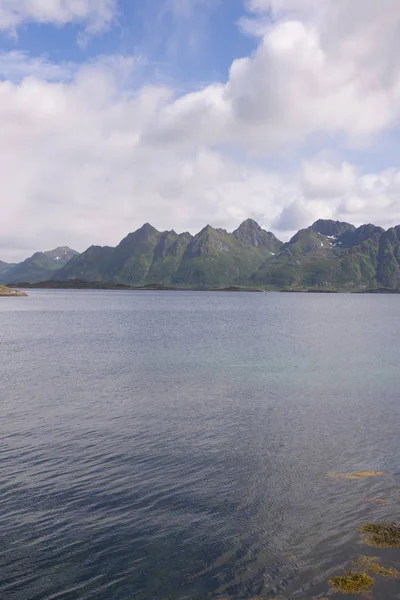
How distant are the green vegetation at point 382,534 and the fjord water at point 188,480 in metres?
0.54

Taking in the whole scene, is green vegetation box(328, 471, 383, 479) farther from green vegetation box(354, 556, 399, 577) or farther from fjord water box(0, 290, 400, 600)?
green vegetation box(354, 556, 399, 577)

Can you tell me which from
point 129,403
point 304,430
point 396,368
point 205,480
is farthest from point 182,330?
point 205,480

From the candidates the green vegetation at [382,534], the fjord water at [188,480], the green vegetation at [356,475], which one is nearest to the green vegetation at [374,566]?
the fjord water at [188,480]

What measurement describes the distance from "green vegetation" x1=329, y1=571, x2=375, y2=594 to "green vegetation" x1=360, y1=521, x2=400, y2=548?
257cm

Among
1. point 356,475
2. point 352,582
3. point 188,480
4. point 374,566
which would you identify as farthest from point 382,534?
point 188,480

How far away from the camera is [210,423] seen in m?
39.2

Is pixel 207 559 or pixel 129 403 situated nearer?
pixel 207 559

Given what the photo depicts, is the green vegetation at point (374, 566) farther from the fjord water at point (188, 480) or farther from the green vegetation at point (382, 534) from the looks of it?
the green vegetation at point (382, 534)

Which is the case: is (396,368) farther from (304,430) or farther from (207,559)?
(207,559)

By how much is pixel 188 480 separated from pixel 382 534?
36.3ft

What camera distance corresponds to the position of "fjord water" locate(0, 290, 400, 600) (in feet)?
60.4

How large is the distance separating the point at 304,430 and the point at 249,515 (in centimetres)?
1568

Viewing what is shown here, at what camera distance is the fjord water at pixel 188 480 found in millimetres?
18422

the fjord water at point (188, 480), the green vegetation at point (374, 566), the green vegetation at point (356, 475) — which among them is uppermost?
the green vegetation at point (374, 566)
